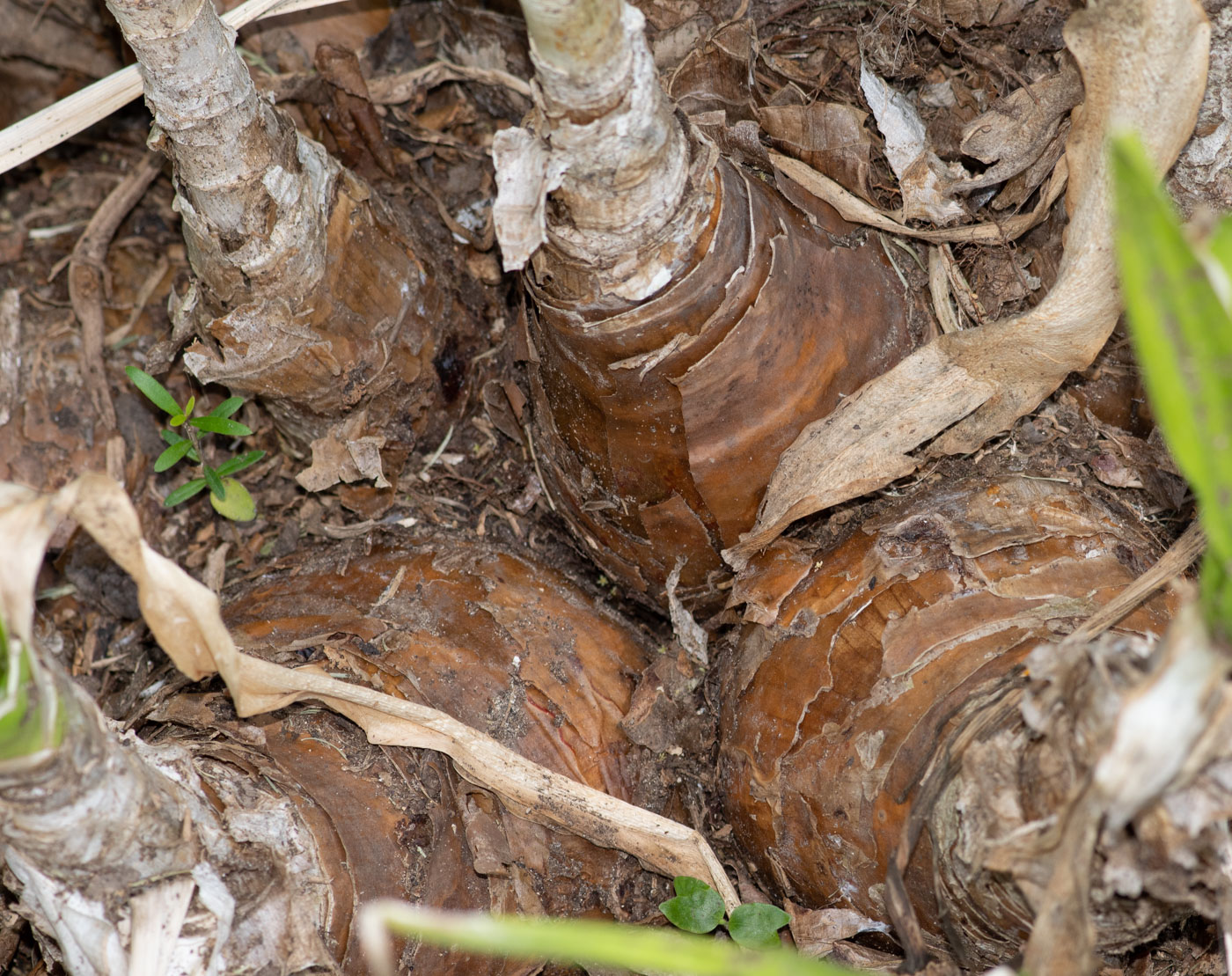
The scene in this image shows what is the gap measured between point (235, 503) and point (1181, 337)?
134 cm

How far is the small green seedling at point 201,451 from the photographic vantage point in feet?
4.46

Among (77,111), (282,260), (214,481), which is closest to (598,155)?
(282,260)

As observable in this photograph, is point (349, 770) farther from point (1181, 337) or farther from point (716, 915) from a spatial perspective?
point (1181, 337)

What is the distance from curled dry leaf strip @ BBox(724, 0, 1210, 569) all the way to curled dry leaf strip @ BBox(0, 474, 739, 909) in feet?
1.19

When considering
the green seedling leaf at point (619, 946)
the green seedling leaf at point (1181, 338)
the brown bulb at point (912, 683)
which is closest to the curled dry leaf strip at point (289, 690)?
the brown bulb at point (912, 683)

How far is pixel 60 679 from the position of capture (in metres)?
0.74

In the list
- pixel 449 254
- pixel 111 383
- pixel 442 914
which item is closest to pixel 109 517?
pixel 442 914

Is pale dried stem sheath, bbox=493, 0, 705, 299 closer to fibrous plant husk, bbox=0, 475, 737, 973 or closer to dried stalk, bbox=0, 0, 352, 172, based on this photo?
fibrous plant husk, bbox=0, 475, 737, 973

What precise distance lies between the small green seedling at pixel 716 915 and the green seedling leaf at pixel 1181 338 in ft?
2.56

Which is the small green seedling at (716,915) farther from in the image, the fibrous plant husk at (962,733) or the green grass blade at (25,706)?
the green grass blade at (25,706)

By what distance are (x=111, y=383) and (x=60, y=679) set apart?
3.46 ft

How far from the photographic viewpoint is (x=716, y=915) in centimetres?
113

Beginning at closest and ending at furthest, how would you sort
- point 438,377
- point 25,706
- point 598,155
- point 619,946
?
1. point 619,946
2. point 25,706
3. point 598,155
4. point 438,377

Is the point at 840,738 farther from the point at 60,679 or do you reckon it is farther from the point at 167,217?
the point at 167,217
